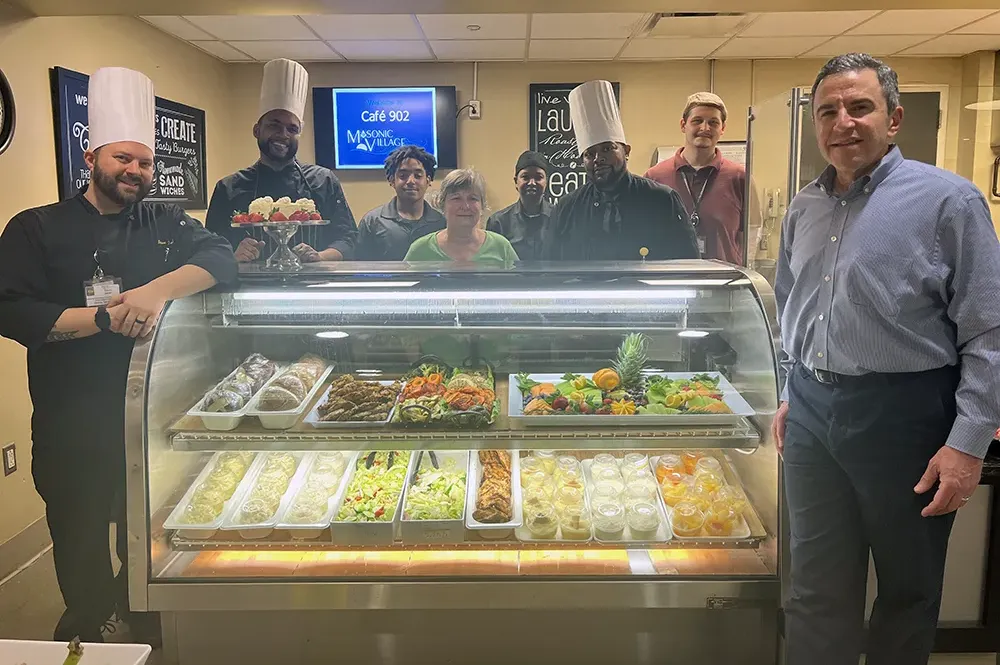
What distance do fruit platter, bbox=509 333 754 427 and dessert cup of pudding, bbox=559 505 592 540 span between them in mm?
312

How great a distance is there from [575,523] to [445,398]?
59 cm

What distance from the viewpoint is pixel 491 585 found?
228cm

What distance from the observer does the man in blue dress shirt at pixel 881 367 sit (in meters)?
1.75

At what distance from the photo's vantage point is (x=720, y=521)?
7.68 feet

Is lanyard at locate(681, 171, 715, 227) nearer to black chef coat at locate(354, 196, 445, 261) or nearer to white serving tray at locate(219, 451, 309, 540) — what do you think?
black chef coat at locate(354, 196, 445, 261)

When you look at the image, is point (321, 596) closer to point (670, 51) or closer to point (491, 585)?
point (491, 585)

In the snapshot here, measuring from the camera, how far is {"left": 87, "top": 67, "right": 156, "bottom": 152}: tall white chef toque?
102 inches

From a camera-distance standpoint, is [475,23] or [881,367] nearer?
[881,367]

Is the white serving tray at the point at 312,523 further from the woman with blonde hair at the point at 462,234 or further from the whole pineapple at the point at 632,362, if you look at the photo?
the woman with blonde hair at the point at 462,234

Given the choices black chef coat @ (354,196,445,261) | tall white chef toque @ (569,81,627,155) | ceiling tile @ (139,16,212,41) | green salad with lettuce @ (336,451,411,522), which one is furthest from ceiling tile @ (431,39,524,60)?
green salad with lettuce @ (336,451,411,522)

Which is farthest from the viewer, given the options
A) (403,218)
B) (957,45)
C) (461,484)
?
(957,45)

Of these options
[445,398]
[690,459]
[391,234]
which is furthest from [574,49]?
[445,398]

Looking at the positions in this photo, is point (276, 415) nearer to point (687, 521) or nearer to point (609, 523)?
point (609, 523)

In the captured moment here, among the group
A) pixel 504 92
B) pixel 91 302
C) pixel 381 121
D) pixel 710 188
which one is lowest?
pixel 91 302
